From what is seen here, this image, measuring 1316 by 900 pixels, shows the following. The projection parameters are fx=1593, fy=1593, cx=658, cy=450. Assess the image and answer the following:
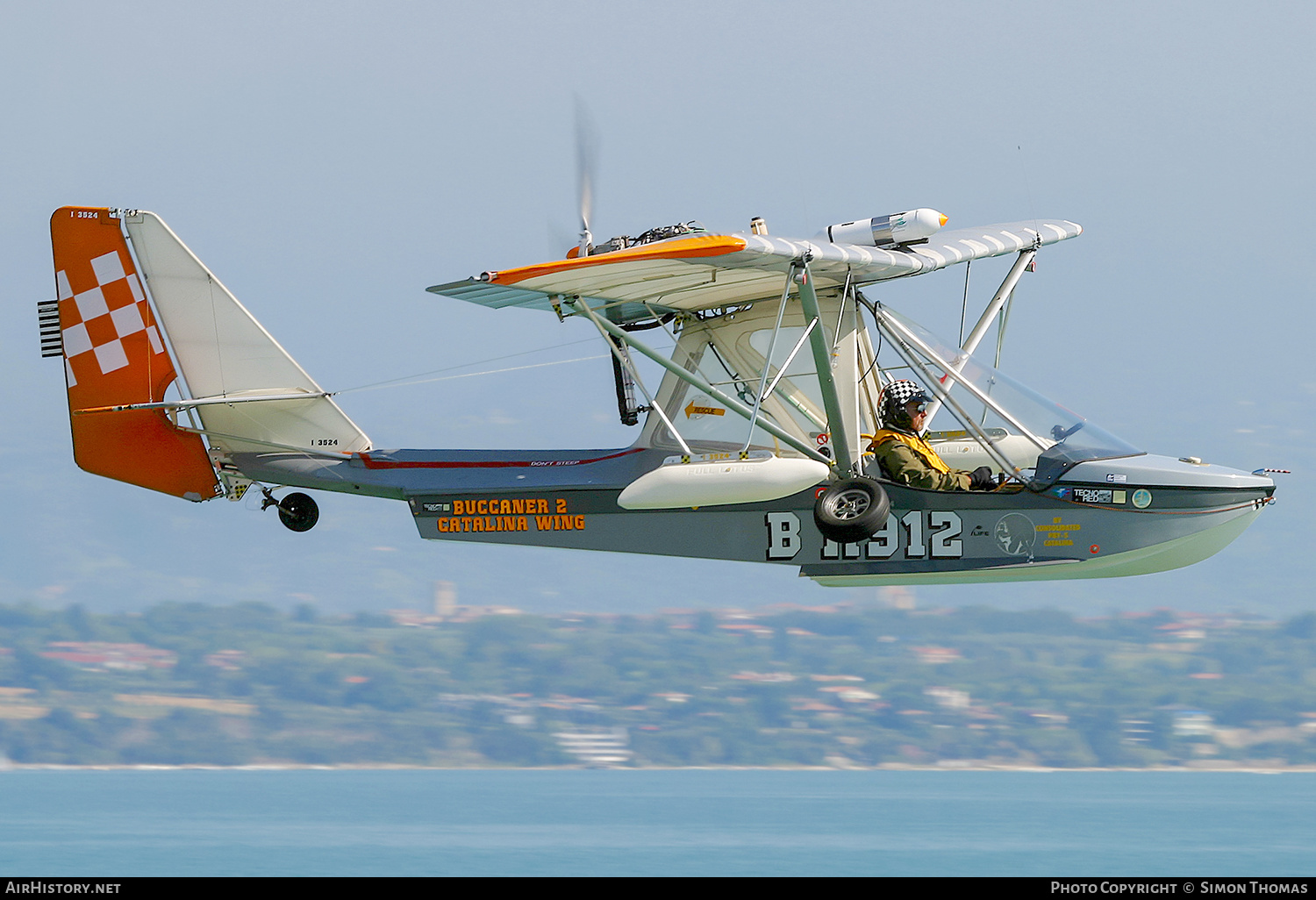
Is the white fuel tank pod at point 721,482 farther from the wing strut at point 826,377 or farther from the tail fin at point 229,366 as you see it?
the tail fin at point 229,366

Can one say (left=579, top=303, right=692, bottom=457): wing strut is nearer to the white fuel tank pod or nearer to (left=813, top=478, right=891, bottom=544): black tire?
the white fuel tank pod

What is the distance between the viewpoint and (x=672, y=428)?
16.3 meters

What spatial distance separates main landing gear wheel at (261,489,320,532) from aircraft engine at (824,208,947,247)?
23.2 ft

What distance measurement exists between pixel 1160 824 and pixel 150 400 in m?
97.6

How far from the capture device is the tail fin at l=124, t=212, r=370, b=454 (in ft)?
61.6

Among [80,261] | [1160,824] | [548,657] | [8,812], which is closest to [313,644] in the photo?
[548,657]

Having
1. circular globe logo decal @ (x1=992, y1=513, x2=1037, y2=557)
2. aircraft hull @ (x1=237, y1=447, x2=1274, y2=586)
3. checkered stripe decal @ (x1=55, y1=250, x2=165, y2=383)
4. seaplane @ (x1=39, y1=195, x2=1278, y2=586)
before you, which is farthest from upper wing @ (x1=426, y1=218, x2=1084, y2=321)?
checkered stripe decal @ (x1=55, y1=250, x2=165, y2=383)

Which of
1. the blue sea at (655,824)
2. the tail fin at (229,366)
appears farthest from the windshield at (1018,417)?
the blue sea at (655,824)

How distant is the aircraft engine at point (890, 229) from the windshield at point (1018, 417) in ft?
2.47

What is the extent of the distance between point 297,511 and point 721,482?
20.1 feet

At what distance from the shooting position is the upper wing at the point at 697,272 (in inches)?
583

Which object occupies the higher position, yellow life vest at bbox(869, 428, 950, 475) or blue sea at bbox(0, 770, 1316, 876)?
yellow life vest at bbox(869, 428, 950, 475)

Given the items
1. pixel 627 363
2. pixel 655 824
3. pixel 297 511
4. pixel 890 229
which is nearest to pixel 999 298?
pixel 890 229
